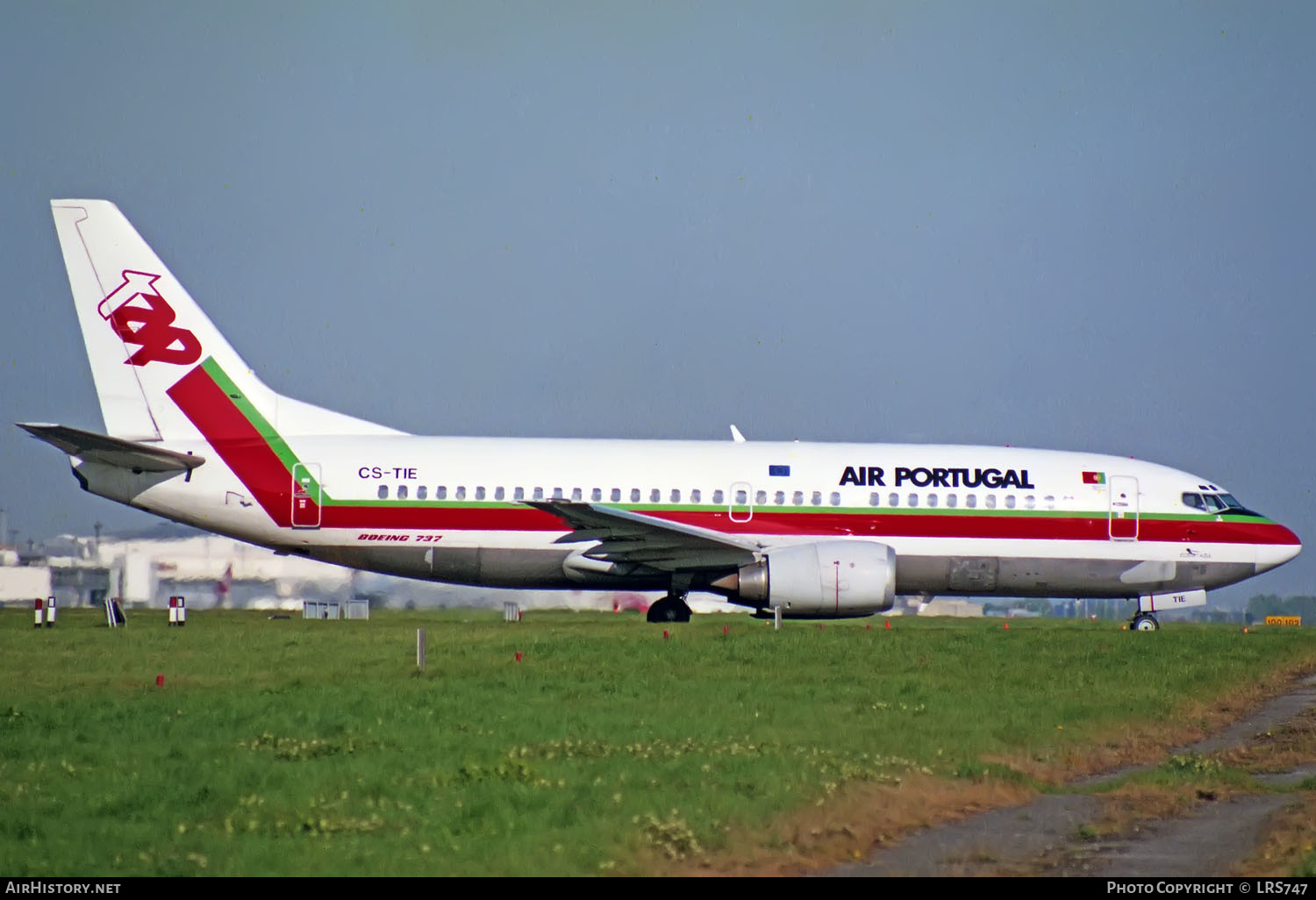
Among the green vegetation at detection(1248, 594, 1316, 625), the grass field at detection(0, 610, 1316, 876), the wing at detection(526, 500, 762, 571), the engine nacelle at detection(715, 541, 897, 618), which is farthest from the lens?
the green vegetation at detection(1248, 594, 1316, 625)

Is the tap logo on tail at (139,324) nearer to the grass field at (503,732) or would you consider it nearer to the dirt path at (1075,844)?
the grass field at (503,732)

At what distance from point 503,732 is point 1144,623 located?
21902 millimetres

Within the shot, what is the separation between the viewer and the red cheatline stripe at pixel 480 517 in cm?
3070

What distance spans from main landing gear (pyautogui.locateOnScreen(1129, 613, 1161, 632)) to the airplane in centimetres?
19

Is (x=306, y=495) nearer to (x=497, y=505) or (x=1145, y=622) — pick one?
(x=497, y=505)

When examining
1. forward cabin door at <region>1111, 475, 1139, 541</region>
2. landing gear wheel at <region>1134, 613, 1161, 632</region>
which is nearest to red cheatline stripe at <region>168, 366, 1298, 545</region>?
forward cabin door at <region>1111, 475, 1139, 541</region>

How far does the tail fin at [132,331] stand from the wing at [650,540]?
267 inches

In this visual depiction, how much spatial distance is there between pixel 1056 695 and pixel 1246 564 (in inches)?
607

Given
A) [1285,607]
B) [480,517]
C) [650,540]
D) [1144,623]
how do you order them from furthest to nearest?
[1285,607]
[1144,623]
[480,517]
[650,540]

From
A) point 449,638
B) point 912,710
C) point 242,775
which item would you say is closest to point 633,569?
point 449,638

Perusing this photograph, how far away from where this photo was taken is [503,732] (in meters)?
14.5

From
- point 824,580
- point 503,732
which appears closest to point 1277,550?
point 824,580

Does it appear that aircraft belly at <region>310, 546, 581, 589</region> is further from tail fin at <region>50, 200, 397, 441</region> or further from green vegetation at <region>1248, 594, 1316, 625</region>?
green vegetation at <region>1248, 594, 1316, 625</region>

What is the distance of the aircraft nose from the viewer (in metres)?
32.5
